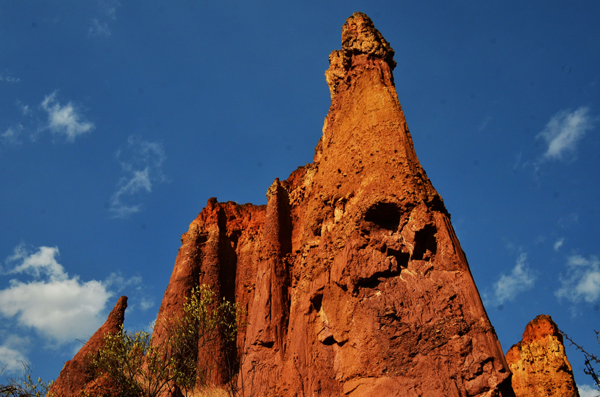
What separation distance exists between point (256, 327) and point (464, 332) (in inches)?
483

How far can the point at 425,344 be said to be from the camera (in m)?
11.7

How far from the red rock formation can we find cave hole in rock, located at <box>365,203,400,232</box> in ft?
45.6

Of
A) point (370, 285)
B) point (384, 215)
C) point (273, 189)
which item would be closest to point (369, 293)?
point (370, 285)

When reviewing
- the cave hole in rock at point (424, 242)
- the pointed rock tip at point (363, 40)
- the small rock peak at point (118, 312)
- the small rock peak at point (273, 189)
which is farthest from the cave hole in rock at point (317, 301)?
the small rock peak at point (118, 312)

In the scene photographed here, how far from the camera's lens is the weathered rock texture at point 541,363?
22.9 m

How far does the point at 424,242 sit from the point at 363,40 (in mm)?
12571

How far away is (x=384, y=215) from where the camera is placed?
573 inches

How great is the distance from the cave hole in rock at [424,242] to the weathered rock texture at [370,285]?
0.10 feet

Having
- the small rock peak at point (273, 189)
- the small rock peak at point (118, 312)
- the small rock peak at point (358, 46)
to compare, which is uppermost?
the small rock peak at point (358, 46)

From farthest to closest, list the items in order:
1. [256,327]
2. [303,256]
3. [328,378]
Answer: [256,327] → [303,256] → [328,378]

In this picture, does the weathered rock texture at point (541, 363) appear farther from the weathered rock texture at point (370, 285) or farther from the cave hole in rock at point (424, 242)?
the cave hole in rock at point (424, 242)

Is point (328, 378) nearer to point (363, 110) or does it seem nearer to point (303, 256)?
point (303, 256)

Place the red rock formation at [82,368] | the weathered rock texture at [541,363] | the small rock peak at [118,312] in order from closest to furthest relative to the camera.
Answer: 1. the red rock formation at [82,368]
2. the weathered rock texture at [541,363]
3. the small rock peak at [118,312]

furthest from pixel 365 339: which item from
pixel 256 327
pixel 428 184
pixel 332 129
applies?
pixel 332 129
